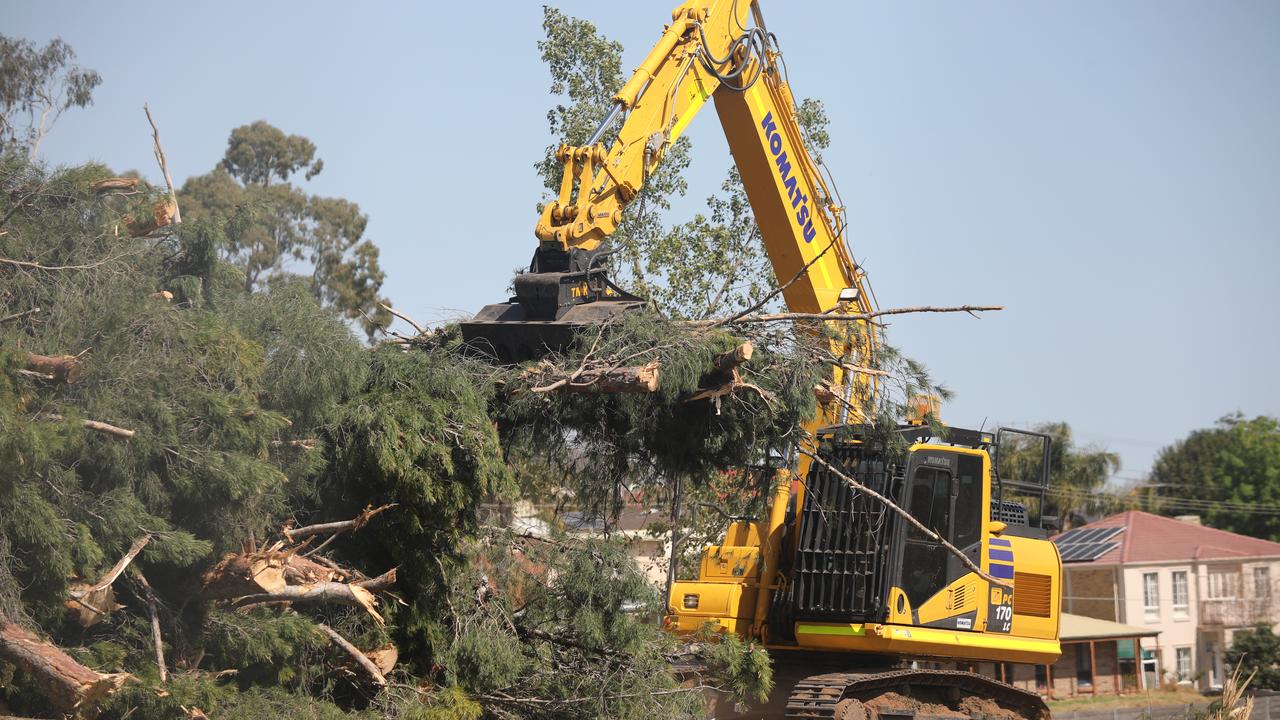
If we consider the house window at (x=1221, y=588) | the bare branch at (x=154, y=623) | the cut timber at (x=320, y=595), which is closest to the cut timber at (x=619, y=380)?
the cut timber at (x=320, y=595)

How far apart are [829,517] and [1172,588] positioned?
32177 millimetres

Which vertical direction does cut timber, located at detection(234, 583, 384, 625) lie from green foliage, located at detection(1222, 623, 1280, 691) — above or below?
below

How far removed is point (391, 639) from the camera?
9953 mm

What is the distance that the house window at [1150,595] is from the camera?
3916 cm

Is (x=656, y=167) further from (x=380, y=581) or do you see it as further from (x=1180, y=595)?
(x=1180, y=595)

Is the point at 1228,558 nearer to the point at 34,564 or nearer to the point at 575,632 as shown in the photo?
the point at 575,632

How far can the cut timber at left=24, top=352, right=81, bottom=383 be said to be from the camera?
27.4 feet

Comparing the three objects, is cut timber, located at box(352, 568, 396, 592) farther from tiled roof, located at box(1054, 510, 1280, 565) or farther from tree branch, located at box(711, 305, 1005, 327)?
tiled roof, located at box(1054, 510, 1280, 565)

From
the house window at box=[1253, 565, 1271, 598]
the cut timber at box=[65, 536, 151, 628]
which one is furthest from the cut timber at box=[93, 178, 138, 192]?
the house window at box=[1253, 565, 1271, 598]

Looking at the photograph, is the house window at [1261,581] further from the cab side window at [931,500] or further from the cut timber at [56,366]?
the cut timber at [56,366]

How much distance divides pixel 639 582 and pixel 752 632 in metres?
2.32

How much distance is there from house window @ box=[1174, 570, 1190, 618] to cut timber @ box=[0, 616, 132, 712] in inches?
1487

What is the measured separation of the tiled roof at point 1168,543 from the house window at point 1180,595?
543 millimetres

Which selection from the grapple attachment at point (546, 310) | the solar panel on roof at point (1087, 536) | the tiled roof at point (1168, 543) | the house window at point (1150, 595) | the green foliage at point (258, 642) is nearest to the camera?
the green foliage at point (258, 642)
